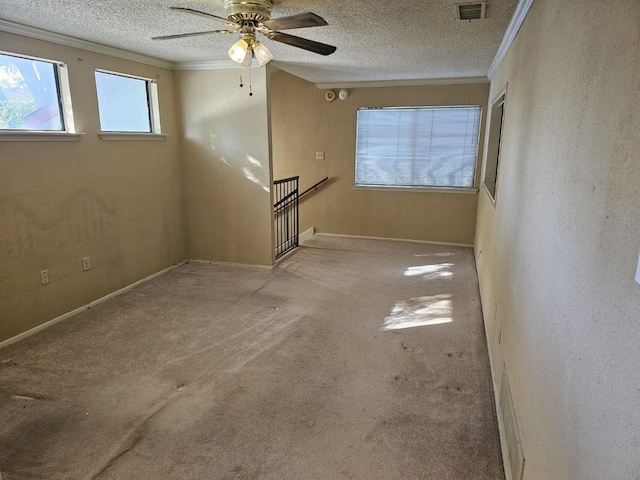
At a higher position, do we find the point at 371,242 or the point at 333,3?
the point at 333,3

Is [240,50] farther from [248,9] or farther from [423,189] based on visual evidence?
[423,189]

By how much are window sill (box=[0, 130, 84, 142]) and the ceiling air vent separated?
3072 millimetres

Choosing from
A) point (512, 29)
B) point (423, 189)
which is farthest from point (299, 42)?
point (423, 189)

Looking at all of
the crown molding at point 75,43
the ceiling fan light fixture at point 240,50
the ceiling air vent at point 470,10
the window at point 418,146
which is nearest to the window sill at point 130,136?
the crown molding at point 75,43

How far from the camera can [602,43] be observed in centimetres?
104

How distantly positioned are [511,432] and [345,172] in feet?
15.3

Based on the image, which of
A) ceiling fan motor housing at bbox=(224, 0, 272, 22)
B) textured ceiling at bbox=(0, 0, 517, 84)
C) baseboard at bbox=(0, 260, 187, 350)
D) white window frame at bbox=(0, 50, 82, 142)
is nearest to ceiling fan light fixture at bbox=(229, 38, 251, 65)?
ceiling fan motor housing at bbox=(224, 0, 272, 22)

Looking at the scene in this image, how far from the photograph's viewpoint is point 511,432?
1.77m

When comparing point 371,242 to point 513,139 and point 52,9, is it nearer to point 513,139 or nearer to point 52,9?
point 513,139

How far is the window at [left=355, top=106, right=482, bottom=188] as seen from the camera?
5.39 meters

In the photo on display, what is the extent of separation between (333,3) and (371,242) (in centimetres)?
386

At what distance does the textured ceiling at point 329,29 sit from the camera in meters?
2.44

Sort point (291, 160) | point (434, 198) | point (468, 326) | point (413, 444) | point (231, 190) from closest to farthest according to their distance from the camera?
point (413, 444) < point (468, 326) < point (231, 190) < point (434, 198) < point (291, 160)

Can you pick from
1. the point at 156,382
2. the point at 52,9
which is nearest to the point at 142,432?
the point at 156,382
